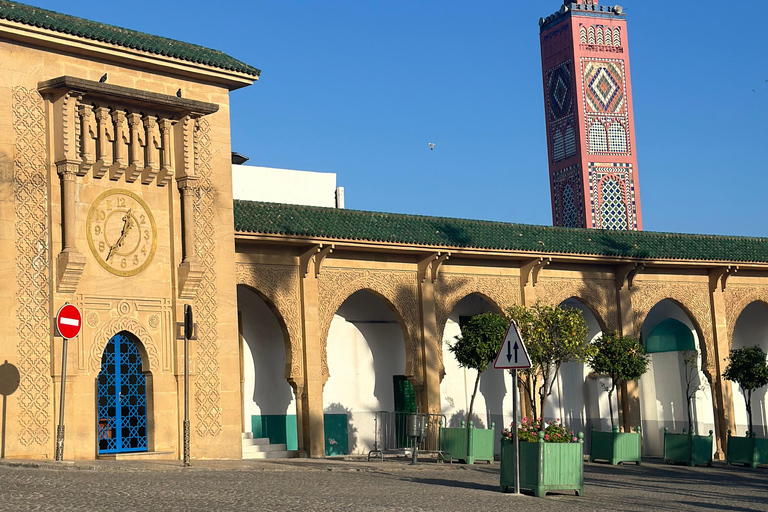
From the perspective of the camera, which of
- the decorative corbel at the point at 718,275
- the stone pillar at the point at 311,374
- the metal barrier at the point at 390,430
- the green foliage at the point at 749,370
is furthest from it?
the decorative corbel at the point at 718,275

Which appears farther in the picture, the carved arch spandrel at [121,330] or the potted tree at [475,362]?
the potted tree at [475,362]

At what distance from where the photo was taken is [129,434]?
17000mm

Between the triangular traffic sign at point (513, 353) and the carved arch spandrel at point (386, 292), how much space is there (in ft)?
30.5

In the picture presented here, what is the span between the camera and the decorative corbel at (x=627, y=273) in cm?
2536

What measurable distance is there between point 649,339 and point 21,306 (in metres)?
Result: 17.5

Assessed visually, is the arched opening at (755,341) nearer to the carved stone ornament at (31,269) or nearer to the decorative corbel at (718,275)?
the decorative corbel at (718,275)

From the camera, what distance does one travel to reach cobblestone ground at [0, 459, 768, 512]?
9.96 m

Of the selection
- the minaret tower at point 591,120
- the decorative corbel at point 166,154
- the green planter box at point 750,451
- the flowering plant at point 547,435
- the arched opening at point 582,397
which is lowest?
the green planter box at point 750,451

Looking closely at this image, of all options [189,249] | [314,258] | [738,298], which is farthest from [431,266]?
[738,298]

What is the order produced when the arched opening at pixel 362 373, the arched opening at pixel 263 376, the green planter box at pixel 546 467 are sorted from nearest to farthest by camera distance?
the green planter box at pixel 546 467, the arched opening at pixel 263 376, the arched opening at pixel 362 373

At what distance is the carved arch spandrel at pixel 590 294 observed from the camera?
24.5 meters

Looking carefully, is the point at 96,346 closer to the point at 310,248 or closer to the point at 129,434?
the point at 129,434

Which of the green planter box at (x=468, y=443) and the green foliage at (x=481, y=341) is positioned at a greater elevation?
the green foliage at (x=481, y=341)

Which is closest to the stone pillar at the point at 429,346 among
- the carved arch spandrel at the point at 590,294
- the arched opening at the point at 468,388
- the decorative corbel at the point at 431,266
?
the decorative corbel at the point at 431,266
